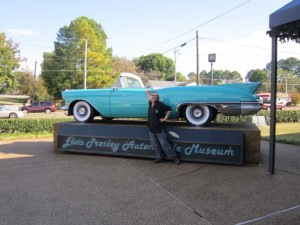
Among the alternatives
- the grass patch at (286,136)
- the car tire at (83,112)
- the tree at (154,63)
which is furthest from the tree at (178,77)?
the car tire at (83,112)

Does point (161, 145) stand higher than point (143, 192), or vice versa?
point (161, 145)

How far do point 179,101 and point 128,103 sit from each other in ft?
4.17

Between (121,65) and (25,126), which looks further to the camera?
(121,65)

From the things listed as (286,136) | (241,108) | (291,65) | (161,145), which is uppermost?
(291,65)

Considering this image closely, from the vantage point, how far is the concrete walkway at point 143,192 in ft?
13.1

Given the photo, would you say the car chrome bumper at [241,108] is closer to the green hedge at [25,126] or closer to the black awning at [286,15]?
the black awning at [286,15]

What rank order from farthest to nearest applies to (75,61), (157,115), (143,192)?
1. (75,61)
2. (157,115)
3. (143,192)

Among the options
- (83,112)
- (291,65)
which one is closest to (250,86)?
(83,112)

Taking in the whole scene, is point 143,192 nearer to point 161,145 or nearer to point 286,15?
point 161,145

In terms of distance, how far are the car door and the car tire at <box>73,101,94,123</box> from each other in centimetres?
73

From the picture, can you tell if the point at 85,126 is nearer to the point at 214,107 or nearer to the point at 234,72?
the point at 214,107

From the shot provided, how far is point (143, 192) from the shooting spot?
5.02 meters

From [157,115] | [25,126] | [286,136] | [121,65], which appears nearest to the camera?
[157,115]

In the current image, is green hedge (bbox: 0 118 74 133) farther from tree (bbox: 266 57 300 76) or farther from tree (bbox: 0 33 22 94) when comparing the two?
tree (bbox: 266 57 300 76)
